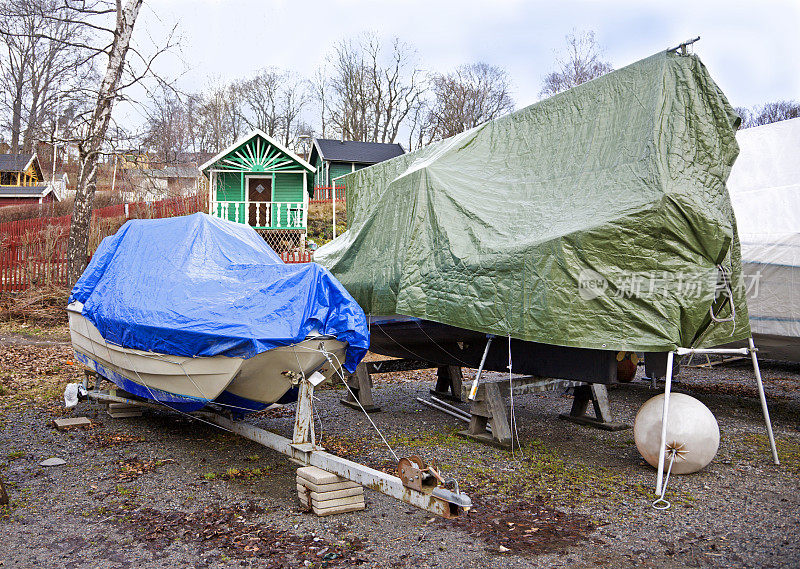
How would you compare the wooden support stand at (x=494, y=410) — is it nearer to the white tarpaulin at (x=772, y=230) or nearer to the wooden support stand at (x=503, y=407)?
the wooden support stand at (x=503, y=407)

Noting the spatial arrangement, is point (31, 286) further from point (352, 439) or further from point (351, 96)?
point (351, 96)

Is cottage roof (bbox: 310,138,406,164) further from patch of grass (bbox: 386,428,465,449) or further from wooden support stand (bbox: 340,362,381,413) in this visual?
patch of grass (bbox: 386,428,465,449)

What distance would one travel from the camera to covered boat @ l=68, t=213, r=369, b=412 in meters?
Answer: 5.11

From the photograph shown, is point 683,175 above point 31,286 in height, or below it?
above

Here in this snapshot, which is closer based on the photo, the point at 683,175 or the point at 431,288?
the point at 683,175

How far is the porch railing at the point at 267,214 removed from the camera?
23812 mm

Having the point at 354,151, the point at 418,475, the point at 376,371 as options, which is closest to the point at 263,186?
the point at 354,151

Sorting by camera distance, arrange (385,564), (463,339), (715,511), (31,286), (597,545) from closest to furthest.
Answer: (385,564) < (597,545) < (715,511) < (463,339) < (31,286)

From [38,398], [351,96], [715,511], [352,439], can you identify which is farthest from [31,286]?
[351,96]

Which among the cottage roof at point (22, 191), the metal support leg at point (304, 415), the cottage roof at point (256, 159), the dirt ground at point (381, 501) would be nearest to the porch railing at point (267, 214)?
the cottage roof at point (256, 159)

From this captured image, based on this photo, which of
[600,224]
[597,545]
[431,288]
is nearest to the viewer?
[597,545]

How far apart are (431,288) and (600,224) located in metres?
1.94

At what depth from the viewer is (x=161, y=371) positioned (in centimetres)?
591

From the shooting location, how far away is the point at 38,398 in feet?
28.9
